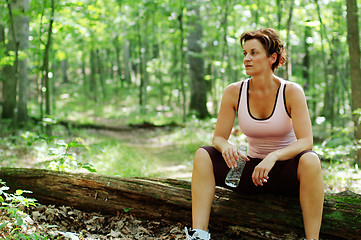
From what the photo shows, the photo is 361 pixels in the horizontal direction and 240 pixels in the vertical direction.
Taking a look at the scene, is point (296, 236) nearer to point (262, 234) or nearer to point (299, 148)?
point (262, 234)

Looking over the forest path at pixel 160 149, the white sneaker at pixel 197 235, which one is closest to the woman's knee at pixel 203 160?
the white sneaker at pixel 197 235

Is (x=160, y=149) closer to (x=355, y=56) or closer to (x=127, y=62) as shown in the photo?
(x=355, y=56)

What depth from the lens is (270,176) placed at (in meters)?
2.75

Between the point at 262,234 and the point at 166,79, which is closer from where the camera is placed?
the point at 262,234

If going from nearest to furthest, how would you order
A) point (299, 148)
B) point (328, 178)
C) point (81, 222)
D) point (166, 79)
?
point (299, 148) < point (81, 222) < point (328, 178) < point (166, 79)

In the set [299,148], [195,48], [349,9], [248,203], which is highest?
[195,48]

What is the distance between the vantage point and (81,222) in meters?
3.09

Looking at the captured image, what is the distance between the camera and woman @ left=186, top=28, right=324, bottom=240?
251 cm

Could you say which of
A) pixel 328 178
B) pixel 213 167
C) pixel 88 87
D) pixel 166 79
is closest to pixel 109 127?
pixel 328 178

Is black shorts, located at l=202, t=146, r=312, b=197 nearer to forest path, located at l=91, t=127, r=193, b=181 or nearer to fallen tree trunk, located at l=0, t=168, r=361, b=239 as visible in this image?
fallen tree trunk, located at l=0, t=168, r=361, b=239

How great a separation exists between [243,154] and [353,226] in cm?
108

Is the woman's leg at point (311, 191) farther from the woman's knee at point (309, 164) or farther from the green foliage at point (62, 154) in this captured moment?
the green foliage at point (62, 154)

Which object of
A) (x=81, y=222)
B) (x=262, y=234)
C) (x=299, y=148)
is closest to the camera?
(x=299, y=148)

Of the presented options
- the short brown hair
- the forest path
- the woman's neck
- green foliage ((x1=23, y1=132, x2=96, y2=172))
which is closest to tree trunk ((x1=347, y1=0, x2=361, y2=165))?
the forest path
